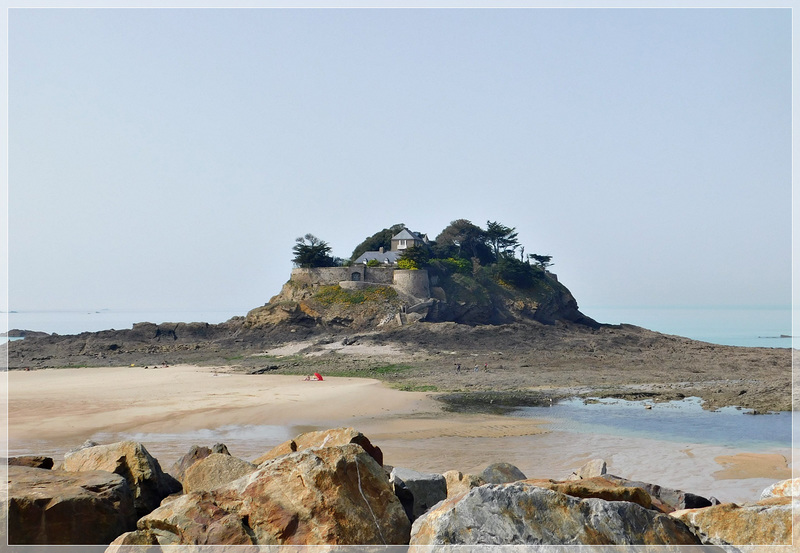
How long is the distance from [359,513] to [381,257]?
5451 cm

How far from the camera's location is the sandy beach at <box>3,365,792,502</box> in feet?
41.8

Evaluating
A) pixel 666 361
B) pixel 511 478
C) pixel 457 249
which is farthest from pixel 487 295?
pixel 511 478

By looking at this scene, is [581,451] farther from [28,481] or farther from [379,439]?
[28,481]

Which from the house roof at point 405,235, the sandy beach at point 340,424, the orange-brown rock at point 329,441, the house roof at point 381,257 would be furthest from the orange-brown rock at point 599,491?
the house roof at point 405,235

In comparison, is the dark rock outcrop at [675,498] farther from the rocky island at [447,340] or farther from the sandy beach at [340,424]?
the rocky island at [447,340]

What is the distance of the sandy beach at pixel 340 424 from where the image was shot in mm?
12727

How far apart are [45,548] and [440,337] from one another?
38548 mm

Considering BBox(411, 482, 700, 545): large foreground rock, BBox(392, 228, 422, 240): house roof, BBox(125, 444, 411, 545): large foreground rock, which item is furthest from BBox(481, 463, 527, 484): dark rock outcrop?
BBox(392, 228, 422, 240): house roof

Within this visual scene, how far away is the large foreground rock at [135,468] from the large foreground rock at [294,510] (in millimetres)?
1553

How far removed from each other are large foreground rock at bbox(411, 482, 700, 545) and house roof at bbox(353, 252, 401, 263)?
53.6m

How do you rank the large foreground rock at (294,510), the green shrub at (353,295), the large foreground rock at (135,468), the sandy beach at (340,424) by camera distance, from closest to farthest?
the large foreground rock at (294,510) < the large foreground rock at (135,468) < the sandy beach at (340,424) < the green shrub at (353,295)

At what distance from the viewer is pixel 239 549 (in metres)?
4.58

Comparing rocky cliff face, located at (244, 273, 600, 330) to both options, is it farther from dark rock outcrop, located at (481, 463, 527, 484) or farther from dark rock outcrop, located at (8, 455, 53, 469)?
dark rock outcrop, located at (8, 455, 53, 469)

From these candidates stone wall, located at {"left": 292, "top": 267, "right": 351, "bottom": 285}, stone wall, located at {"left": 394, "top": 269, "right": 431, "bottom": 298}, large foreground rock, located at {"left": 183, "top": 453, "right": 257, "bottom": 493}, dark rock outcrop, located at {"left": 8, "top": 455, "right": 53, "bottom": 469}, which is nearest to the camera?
large foreground rock, located at {"left": 183, "top": 453, "right": 257, "bottom": 493}
